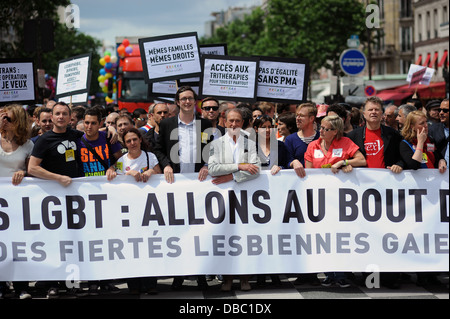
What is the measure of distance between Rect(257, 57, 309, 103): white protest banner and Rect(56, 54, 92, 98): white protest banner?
2995 millimetres

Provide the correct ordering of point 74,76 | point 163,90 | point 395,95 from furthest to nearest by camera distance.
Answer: point 395,95
point 74,76
point 163,90

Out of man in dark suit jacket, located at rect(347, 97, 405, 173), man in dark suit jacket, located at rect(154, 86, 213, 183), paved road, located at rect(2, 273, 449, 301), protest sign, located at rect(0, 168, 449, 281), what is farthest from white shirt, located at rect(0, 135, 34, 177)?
man in dark suit jacket, located at rect(347, 97, 405, 173)

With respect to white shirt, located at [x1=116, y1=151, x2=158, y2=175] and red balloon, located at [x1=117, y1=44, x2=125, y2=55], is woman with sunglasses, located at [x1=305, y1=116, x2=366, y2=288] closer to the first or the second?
white shirt, located at [x1=116, y1=151, x2=158, y2=175]

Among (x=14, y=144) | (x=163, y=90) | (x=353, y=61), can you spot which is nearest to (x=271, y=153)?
(x=14, y=144)

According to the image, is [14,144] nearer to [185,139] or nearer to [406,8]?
[185,139]

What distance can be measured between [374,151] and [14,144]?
11.8 feet

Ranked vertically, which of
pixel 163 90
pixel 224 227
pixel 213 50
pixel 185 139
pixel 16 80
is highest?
pixel 213 50

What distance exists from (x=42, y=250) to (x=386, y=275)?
3.38m

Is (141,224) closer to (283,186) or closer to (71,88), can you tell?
(283,186)

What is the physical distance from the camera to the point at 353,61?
1980cm

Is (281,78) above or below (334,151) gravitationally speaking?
above

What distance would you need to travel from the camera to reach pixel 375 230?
7.76m

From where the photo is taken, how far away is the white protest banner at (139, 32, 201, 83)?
1046cm

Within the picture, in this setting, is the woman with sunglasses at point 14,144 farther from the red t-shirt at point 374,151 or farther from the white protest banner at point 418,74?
the white protest banner at point 418,74
